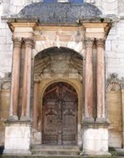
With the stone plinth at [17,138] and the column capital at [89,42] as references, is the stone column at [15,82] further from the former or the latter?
the column capital at [89,42]

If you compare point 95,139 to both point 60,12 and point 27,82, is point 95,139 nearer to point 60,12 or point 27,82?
point 27,82

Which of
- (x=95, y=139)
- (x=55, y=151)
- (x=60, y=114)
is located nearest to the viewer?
(x=95, y=139)

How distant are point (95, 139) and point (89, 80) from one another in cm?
206

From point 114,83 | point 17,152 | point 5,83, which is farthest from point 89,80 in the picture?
point 5,83

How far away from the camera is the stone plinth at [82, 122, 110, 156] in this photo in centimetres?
1202

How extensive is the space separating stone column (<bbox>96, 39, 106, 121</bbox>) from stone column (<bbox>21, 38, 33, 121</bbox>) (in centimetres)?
239

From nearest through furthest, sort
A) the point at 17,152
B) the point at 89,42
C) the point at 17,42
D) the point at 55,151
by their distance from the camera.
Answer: the point at 17,152 < the point at 55,151 < the point at 89,42 < the point at 17,42

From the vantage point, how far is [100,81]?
12828 millimetres

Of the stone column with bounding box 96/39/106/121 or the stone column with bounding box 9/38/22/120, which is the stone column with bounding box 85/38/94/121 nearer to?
the stone column with bounding box 96/39/106/121

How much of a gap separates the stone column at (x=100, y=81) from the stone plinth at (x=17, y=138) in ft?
8.04

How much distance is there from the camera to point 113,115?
15227mm

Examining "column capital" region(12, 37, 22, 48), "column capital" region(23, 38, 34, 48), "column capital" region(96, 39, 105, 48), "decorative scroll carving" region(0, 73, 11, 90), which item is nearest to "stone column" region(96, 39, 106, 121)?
"column capital" region(96, 39, 105, 48)

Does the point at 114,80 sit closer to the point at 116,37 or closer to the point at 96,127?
the point at 116,37

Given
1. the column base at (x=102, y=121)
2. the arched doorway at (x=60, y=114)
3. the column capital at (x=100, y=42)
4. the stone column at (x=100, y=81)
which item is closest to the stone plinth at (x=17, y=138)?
the column base at (x=102, y=121)
